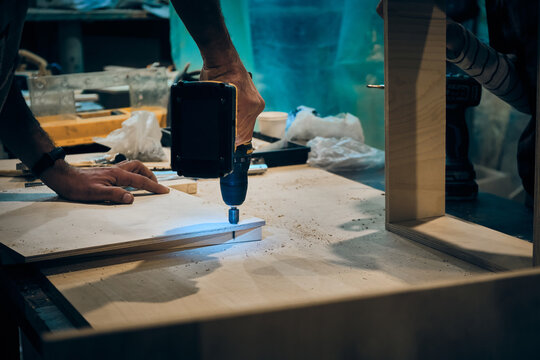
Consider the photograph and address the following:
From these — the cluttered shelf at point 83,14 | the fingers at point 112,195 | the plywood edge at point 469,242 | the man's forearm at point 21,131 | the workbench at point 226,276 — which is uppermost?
the cluttered shelf at point 83,14

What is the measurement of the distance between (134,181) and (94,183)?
0.09 m

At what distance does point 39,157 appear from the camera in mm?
1233

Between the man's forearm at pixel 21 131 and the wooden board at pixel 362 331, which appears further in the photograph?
the man's forearm at pixel 21 131

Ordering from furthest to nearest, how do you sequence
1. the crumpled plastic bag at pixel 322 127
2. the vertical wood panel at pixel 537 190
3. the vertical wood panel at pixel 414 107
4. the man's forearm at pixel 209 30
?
the crumpled plastic bag at pixel 322 127 < the vertical wood panel at pixel 414 107 < the man's forearm at pixel 209 30 < the vertical wood panel at pixel 537 190

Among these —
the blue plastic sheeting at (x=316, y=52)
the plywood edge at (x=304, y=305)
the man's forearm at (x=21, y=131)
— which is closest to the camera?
the plywood edge at (x=304, y=305)

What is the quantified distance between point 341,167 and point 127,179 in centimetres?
78

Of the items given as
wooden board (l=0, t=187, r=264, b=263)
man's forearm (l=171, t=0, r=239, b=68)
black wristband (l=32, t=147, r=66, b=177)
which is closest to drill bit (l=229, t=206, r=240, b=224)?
wooden board (l=0, t=187, r=264, b=263)

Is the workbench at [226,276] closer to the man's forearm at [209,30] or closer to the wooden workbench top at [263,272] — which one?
the wooden workbench top at [263,272]

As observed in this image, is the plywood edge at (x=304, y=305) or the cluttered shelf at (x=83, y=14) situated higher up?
the cluttered shelf at (x=83, y=14)

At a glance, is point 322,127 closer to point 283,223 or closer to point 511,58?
point 511,58

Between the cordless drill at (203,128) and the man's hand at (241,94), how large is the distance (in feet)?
0.36

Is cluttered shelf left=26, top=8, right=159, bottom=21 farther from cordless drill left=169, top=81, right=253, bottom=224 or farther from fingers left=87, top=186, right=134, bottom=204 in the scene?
cordless drill left=169, top=81, right=253, bottom=224

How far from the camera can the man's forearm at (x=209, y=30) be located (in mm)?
986

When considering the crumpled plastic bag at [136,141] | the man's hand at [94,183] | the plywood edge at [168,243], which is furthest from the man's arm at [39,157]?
the crumpled plastic bag at [136,141]
